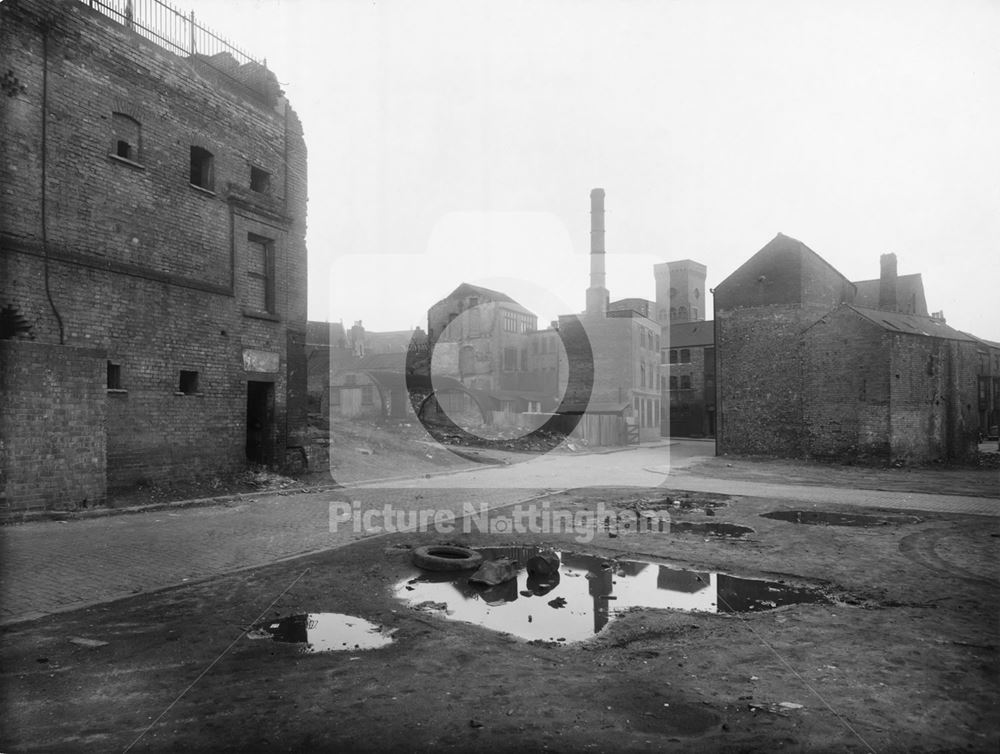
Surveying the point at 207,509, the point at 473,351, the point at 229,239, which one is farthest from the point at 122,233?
the point at 473,351

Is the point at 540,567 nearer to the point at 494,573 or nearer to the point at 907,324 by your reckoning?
the point at 494,573

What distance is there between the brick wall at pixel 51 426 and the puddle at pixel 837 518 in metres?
12.5

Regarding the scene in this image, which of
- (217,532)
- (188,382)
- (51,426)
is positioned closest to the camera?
(217,532)

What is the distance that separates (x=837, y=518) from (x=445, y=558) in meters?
8.05

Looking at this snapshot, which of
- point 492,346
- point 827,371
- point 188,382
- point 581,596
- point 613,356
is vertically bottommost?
point 581,596

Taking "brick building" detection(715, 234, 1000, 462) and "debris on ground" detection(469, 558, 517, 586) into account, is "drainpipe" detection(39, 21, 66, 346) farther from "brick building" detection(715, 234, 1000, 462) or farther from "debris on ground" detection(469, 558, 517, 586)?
"brick building" detection(715, 234, 1000, 462)

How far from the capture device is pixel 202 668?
15.2 ft

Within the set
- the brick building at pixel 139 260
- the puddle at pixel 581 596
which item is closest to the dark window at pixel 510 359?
the brick building at pixel 139 260

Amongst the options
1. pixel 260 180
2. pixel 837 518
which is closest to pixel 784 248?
pixel 837 518

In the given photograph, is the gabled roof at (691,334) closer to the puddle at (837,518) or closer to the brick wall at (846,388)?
the brick wall at (846,388)

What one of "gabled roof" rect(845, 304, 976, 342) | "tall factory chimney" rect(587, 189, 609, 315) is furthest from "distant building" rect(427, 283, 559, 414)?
"gabled roof" rect(845, 304, 976, 342)

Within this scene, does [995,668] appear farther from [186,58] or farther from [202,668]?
[186,58]

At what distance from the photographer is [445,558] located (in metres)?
8.00

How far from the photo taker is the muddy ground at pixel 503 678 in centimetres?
368
